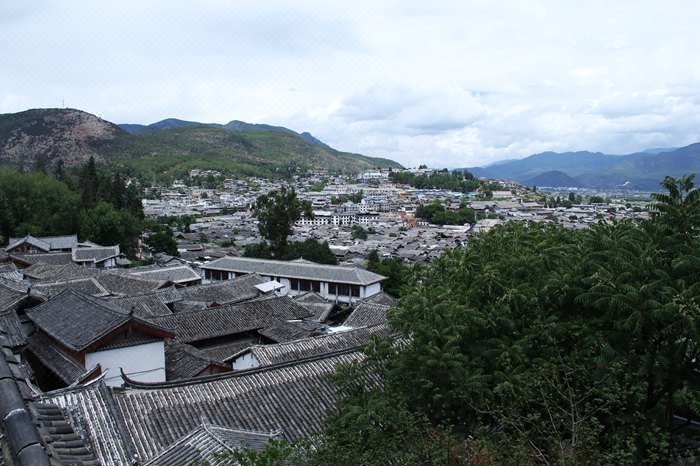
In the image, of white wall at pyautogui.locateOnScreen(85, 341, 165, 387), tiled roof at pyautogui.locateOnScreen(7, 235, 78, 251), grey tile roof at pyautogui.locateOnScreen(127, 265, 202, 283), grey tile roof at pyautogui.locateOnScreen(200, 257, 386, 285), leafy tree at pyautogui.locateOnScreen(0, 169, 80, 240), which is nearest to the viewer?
white wall at pyautogui.locateOnScreen(85, 341, 165, 387)

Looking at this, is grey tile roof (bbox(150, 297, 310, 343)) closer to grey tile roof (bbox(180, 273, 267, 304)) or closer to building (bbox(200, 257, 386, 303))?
grey tile roof (bbox(180, 273, 267, 304))

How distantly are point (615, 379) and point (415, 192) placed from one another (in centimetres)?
12760

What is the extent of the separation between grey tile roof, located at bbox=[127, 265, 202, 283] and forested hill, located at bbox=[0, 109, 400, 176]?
79.6m

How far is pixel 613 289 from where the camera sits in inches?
340

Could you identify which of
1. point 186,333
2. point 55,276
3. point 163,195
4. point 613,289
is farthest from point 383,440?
point 163,195

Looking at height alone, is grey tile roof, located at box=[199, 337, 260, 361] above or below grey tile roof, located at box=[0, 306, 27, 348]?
below

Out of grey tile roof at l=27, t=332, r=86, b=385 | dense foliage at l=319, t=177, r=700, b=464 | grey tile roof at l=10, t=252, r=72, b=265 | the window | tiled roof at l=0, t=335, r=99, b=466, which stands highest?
tiled roof at l=0, t=335, r=99, b=466

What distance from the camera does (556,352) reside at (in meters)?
9.02

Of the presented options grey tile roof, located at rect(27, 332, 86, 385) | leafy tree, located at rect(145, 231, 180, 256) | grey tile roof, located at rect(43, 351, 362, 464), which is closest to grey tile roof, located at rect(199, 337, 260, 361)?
grey tile roof, located at rect(27, 332, 86, 385)

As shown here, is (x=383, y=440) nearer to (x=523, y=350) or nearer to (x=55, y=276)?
(x=523, y=350)

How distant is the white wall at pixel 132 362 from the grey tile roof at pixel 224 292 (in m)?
10.6

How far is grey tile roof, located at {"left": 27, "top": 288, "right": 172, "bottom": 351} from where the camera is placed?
13.4m

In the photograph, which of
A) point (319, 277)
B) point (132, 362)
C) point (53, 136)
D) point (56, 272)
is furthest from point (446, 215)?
point (53, 136)

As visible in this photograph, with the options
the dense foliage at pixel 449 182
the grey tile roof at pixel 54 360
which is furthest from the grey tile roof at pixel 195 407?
the dense foliage at pixel 449 182
